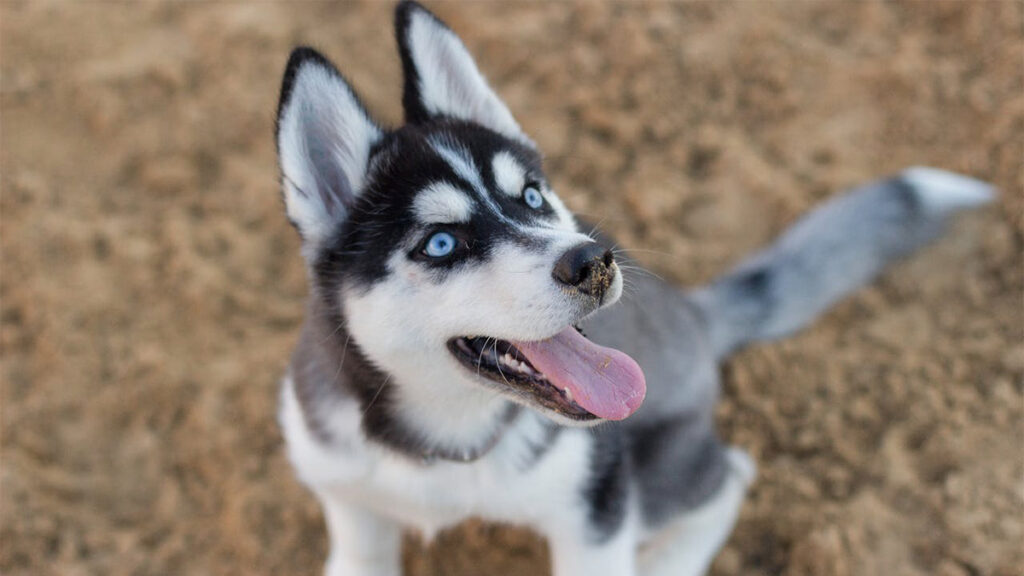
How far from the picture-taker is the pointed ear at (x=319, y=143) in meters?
2.39

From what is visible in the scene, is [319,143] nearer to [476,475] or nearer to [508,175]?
[508,175]

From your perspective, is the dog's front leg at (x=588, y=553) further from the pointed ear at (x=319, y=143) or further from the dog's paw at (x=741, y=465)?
the pointed ear at (x=319, y=143)

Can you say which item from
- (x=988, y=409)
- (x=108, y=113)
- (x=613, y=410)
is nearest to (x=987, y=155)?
(x=988, y=409)

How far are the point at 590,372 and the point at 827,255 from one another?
2.02 meters

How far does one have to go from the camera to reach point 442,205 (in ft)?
8.00

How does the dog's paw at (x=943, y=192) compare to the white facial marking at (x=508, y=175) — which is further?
the dog's paw at (x=943, y=192)

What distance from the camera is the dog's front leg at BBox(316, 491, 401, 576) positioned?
3115 mm

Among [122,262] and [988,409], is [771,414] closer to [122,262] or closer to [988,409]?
[988,409]

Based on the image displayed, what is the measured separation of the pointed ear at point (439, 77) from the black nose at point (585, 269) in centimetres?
84

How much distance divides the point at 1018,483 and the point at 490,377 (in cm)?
232

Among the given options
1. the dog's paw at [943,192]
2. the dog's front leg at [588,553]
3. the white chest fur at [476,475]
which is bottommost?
the dog's paw at [943,192]

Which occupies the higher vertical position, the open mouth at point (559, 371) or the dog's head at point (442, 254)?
the dog's head at point (442, 254)

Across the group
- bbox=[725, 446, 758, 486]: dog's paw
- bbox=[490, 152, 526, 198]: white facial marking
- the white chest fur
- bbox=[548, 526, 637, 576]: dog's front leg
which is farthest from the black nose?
bbox=[725, 446, 758, 486]: dog's paw

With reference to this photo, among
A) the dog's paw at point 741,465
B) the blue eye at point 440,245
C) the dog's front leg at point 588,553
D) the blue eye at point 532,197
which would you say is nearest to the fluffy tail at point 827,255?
the dog's paw at point 741,465
